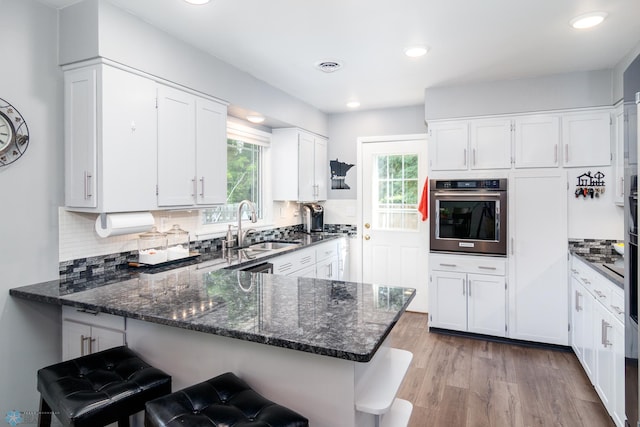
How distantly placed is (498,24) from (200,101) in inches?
83.1

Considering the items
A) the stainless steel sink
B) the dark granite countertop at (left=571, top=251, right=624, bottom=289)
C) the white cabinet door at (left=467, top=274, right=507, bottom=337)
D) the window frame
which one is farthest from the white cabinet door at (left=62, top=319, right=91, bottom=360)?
the white cabinet door at (left=467, top=274, right=507, bottom=337)

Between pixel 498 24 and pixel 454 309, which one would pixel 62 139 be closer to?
pixel 498 24

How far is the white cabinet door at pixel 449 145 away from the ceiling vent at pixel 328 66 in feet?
4.08

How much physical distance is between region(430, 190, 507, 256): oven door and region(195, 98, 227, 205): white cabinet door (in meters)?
2.12

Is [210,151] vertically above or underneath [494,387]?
above

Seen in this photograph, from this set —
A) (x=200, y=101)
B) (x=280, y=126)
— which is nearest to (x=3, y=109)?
(x=200, y=101)

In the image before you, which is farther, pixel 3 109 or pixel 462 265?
pixel 462 265

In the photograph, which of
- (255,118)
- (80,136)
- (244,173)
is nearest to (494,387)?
(244,173)

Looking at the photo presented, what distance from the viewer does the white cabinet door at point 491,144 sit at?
3.63 metres

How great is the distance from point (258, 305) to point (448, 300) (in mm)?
2742

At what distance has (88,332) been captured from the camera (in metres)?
1.91

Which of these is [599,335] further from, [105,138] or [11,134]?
[11,134]

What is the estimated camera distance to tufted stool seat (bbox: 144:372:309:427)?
116cm

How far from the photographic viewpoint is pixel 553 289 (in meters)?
3.50
